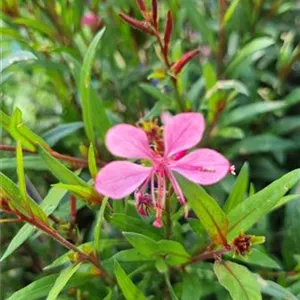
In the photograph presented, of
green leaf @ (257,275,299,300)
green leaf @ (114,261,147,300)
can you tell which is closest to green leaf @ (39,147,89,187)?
green leaf @ (114,261,147,300)

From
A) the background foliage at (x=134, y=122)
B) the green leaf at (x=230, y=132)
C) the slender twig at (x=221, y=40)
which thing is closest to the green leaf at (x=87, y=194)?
the background foliage at (x=134, y=122)

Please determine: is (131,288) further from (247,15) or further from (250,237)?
(247,15)

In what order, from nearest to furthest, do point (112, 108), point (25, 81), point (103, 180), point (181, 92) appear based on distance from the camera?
point (103, 180)
point (181, 92)
point (112, 108)
point (25, 81)

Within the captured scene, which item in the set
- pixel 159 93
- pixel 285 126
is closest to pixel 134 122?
pixel 159 93

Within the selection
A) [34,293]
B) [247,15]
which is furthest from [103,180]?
[247,15]

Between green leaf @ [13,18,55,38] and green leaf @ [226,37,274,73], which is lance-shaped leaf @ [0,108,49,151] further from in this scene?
green leaf @ [226,37,274,73]

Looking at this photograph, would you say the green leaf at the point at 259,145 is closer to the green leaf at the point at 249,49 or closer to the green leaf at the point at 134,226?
the green leaf at the point at 249,49
